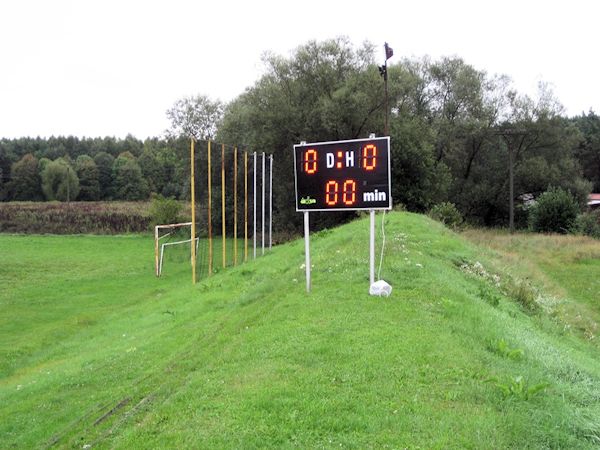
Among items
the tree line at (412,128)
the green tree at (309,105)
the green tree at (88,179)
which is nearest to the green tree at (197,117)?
the tree line at (412,128)

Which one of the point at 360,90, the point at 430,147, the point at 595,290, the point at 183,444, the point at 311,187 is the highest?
the point at 360,90

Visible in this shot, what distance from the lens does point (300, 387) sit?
18.1 feet

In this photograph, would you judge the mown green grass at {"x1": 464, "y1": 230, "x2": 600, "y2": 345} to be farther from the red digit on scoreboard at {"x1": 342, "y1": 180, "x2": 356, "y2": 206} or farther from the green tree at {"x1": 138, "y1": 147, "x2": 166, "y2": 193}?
the green tree at {"x1": 138, "y1": 147, "x2": 166, "y2": 193}

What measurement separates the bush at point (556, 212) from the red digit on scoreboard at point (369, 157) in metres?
35.1

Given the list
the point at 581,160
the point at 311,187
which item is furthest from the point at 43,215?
the point at 581,160

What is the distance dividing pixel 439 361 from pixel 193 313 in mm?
6788

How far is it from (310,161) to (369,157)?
3.48 ft

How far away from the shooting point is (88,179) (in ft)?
275

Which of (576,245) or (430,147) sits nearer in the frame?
(576,245)

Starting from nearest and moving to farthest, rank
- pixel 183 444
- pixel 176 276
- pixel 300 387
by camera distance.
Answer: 1. pixel 183 444
2. pixel 300 387
3. pixel 176 276

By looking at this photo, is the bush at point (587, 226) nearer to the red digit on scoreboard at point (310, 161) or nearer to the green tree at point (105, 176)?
the red digit on scoreboard at point (310, 161)

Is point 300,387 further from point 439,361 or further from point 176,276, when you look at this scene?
point 176,276

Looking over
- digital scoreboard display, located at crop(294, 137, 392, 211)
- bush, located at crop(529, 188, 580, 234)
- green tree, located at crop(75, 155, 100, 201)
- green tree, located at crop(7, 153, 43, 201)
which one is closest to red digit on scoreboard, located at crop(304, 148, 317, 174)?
digital scoreboard display, located at crop(294, 137, 392, 211)

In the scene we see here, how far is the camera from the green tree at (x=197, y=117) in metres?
54.5
